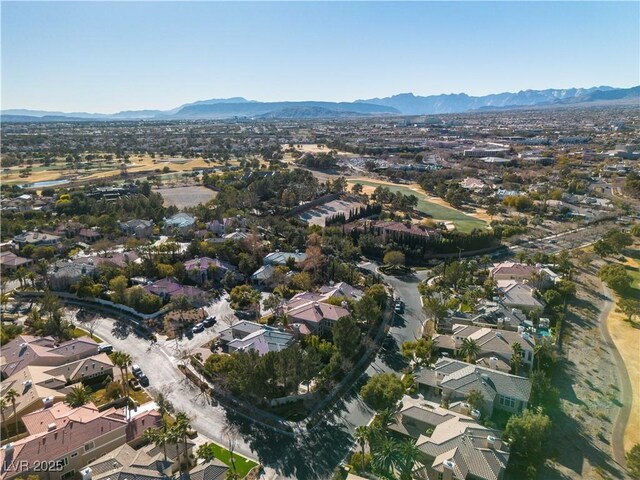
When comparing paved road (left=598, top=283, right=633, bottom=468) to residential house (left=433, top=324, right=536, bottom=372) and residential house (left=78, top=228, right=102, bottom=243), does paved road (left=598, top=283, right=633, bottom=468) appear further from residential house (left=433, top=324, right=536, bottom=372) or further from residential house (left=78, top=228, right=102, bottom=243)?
residential house (left=78, top=228, right=102, bottom=243)

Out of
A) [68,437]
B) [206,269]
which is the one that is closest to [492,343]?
[68,437]

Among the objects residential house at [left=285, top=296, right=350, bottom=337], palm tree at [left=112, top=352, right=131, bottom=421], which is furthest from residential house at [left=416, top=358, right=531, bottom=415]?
palm tree at [left=112, top=352, right=131, bottom=421]

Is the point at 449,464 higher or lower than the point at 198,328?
higher

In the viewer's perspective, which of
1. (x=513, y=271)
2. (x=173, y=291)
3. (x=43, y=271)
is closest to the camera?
(x=173, y=291)

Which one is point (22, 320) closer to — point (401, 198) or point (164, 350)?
point (164, 350)

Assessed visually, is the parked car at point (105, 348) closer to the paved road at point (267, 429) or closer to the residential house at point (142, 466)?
the paved road at point (267, 429)

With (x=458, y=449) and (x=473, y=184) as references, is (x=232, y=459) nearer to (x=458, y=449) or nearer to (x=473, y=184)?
(x=458, y=449)

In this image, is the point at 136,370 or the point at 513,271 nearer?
the point at 136,370
